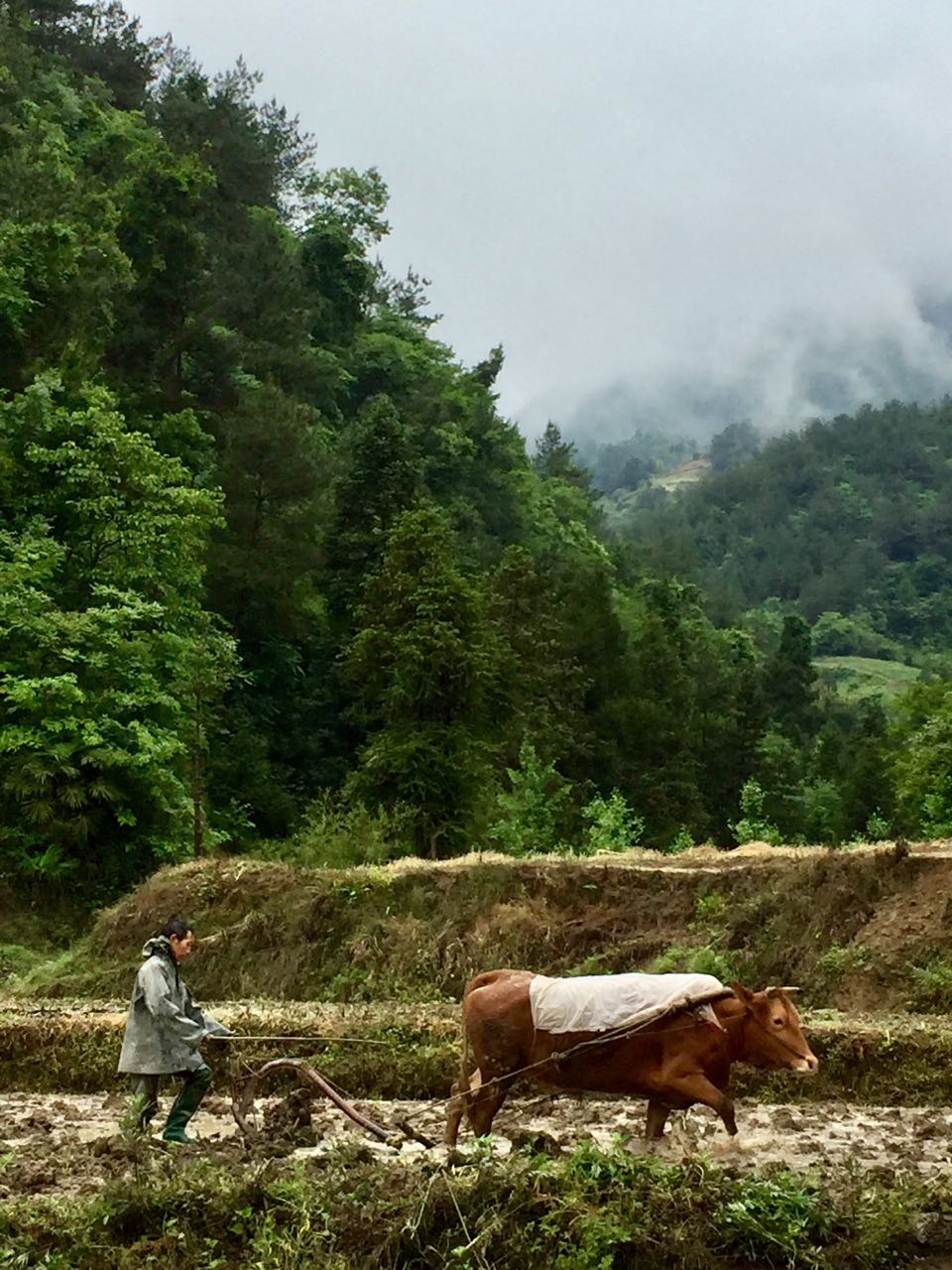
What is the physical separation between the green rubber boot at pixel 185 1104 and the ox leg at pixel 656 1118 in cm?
345

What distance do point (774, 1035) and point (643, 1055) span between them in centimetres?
99

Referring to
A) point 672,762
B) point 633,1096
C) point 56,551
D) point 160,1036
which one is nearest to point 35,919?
point 56,551

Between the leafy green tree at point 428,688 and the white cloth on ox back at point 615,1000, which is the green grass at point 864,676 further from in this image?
the white cloth on ox back at point 615,1000

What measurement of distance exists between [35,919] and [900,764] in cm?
2638

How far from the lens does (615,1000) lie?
958 centimetres

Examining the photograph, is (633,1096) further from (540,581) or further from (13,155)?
(13,155)

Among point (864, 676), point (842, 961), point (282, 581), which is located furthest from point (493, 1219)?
point (864, 676)

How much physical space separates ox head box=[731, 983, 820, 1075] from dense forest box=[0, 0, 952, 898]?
1580 centimetres

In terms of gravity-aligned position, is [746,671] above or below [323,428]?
below

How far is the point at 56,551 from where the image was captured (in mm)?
25594

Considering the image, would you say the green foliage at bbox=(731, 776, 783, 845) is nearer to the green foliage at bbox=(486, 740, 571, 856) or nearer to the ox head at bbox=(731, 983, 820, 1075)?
the green foliage at bbox=(486, 740, 571, 856)

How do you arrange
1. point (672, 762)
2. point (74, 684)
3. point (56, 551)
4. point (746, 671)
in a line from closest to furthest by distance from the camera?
1. point (74, 684)
2. point (56, 551)
3. point (672, 762)
4. point (746, 671)

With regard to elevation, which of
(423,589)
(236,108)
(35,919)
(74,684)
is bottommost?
(35,919)

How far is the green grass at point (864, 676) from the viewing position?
91562 millimetres
